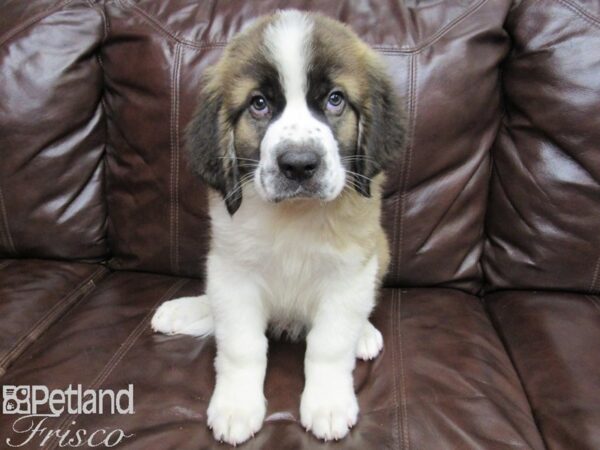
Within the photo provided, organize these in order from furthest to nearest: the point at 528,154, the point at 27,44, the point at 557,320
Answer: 1. the point at 27,44
2. the point at 528,154
3. the point at 557,320

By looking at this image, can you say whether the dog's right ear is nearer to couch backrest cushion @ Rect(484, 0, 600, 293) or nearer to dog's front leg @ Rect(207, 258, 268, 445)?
dog's front leg @ Rect(207, 258, 268, 445)

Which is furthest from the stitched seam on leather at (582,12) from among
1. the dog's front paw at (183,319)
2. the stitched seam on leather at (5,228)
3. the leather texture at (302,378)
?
the stitched seam on leather at (5,228)

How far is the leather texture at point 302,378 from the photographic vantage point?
4.41ft

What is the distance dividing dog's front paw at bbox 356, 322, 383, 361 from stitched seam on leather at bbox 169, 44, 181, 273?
2.94 ft

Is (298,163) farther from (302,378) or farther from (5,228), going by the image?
(5,228)

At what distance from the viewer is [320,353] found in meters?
1.48

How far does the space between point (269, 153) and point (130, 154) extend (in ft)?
3.42

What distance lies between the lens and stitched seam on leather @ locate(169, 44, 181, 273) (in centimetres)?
201

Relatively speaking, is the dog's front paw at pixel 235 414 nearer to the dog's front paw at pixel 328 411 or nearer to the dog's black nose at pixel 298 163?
the dog's front paw at pixel 328 411

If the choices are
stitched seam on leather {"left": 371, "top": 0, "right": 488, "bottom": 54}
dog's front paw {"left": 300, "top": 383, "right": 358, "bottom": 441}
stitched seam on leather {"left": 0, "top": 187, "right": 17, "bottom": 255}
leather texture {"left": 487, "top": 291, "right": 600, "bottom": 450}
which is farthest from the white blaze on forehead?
stitched seam on leather {"left": 0, "top": 187, "right": 17, "bottom": 255}

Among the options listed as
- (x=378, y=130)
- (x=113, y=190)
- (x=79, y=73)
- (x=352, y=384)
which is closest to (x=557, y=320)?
(x=352, y=384)

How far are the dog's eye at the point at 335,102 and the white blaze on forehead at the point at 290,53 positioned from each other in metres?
0.09

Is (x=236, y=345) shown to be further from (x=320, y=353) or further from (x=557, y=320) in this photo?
(x=557, y=320)

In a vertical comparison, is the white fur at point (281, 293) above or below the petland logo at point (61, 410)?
above
